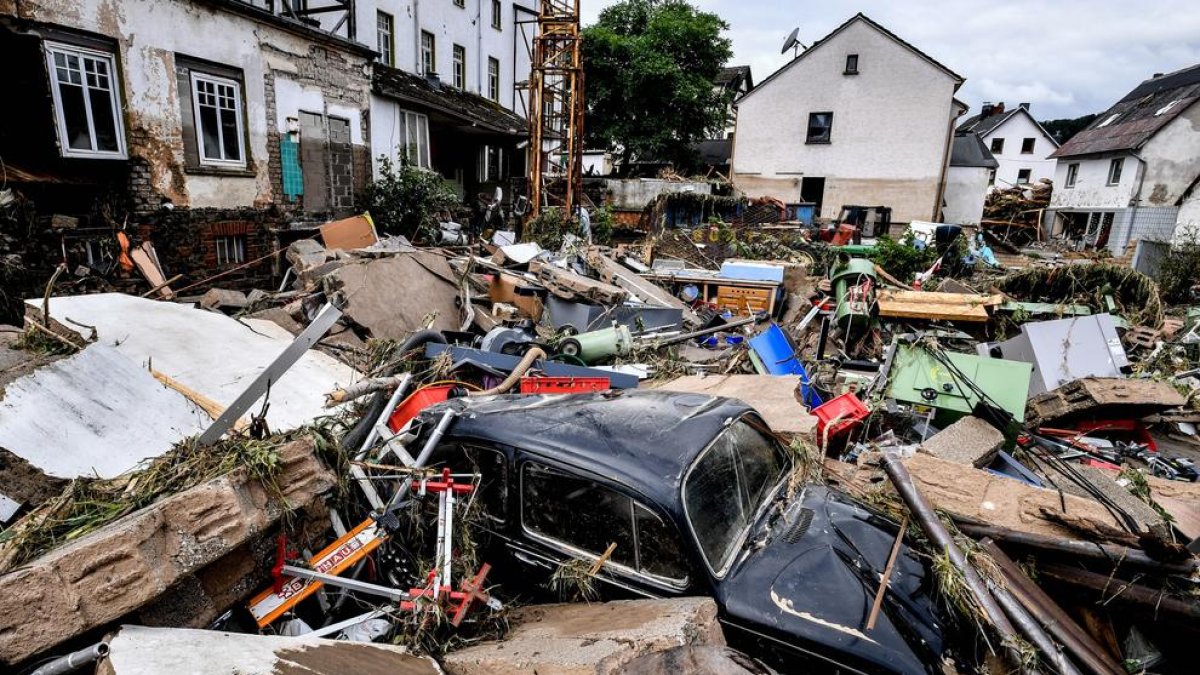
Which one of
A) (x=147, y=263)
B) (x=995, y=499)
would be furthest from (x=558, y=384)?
(x=147, y=263)

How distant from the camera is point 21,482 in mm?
2703

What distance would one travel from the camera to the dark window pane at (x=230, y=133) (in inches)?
393

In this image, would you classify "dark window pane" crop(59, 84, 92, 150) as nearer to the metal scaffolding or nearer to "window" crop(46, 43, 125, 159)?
"window" crop(46, 43, 125, 159)

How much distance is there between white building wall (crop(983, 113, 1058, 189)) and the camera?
128ft

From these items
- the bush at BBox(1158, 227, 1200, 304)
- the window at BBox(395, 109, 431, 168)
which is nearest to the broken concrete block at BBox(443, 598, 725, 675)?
the window at BBox(395, 109, 431, 168)

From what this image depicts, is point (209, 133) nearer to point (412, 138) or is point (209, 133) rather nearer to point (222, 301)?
point (222, 301)

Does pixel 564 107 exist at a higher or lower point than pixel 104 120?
higher

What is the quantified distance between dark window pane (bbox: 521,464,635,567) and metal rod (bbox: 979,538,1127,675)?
6.63 ft

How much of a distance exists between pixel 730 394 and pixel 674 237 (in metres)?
10.3

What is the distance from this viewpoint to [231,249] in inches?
406

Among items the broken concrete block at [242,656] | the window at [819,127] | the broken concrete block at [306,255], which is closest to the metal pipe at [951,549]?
the broken concrete block at [242,656]

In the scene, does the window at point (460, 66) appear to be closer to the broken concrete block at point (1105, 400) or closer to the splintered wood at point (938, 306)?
the splintered wood at point (938, 306)

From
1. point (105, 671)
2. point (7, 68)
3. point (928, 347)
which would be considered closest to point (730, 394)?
point (928, 347)

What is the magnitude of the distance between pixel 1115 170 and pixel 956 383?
92.8ft
